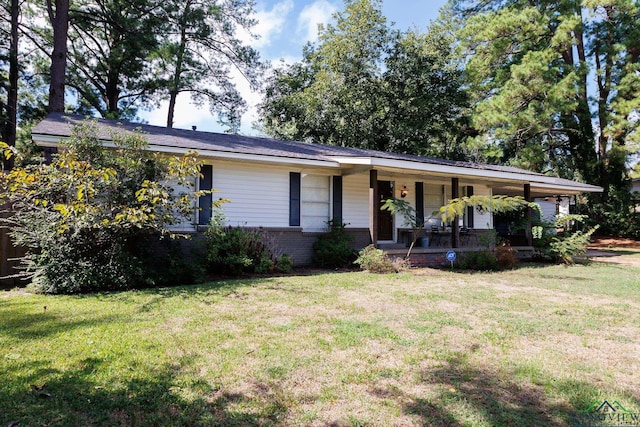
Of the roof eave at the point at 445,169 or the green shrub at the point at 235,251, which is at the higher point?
the roof eave at the point at 445,169

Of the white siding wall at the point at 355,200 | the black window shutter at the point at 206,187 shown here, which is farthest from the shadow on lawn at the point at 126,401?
the white siding wall at the point at 355,200

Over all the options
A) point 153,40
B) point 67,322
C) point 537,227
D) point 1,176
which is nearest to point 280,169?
point 1,176

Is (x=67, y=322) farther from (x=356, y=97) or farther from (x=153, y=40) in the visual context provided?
(x=356, y=97)

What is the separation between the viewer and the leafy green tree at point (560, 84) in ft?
62.1

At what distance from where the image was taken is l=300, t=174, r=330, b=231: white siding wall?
11.6 meters

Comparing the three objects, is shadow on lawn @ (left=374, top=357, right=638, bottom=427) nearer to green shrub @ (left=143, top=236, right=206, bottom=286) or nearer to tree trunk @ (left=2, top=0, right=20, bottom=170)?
green shrub @ (left=143, top=236, right=206, bottom=286)

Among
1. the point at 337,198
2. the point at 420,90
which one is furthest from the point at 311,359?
the point at 420,90

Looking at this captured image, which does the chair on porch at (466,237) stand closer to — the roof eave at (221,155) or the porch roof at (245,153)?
the porch roof at (245,153)

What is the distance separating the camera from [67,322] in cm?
484

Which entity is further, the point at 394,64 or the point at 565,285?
the point at 394,64

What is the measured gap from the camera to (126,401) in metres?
2.88

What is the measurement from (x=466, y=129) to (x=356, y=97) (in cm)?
753

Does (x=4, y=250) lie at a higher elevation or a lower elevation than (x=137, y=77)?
lower

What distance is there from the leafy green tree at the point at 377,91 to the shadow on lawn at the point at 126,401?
68.5 ft
